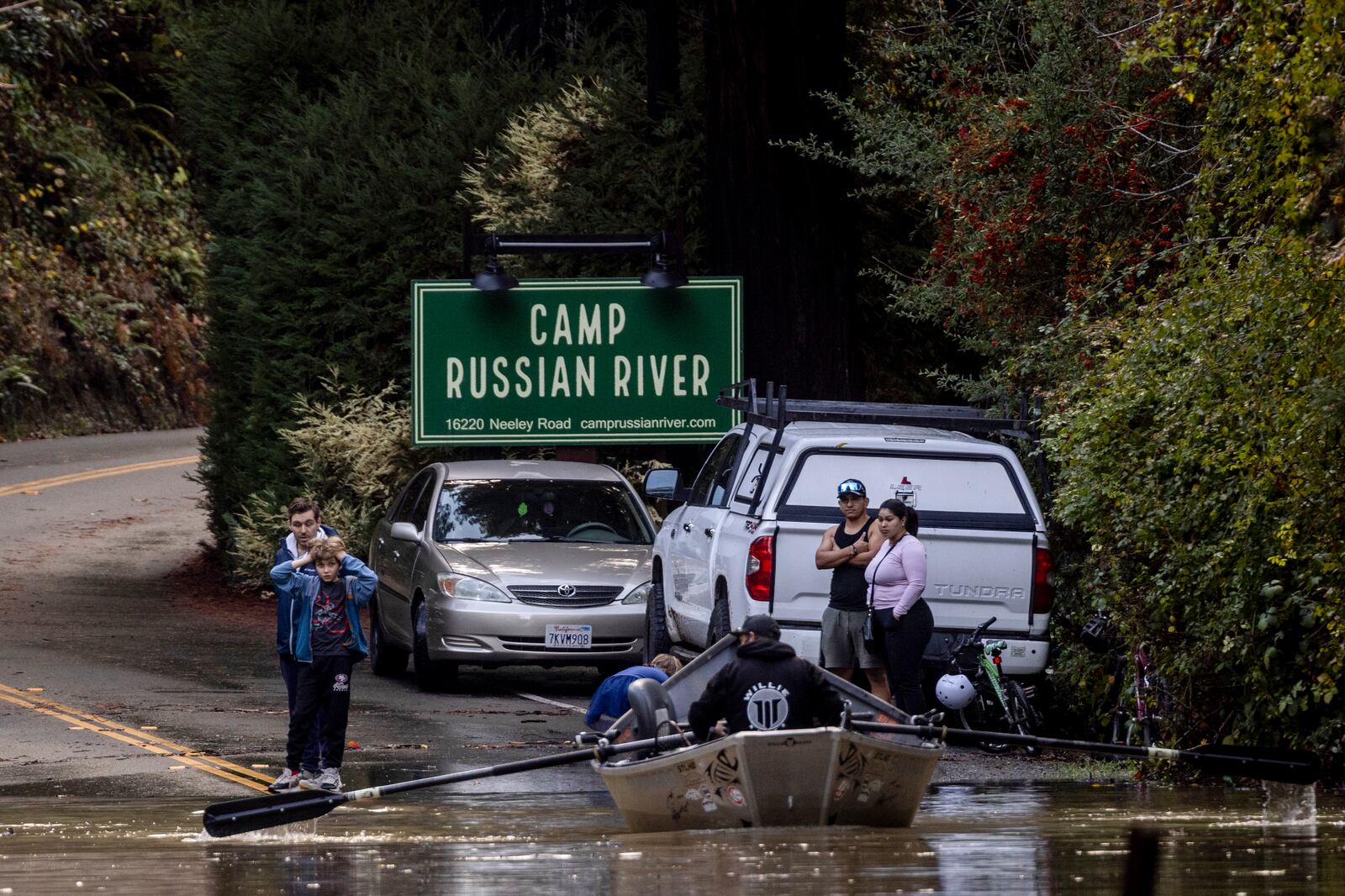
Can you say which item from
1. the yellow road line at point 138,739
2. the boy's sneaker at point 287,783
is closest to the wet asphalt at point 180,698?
the yellow road line at point 138,739

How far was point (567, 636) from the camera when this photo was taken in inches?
676

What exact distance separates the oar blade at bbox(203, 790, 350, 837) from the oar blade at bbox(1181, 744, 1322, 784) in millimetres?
4356

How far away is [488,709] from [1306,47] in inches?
370

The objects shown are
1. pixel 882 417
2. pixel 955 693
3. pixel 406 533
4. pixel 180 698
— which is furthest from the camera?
pixel 406 533

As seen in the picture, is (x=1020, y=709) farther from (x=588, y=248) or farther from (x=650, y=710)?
(x=588, y=248)

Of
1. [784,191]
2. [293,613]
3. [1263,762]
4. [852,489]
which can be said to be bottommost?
[1263,762]

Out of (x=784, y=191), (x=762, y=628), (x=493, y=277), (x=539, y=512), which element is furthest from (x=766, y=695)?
(x=784, y=191)

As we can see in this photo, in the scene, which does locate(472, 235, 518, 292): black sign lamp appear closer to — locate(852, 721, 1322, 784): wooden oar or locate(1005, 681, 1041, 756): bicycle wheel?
locate(1005, 681, 1041, 756): bicycle wheel

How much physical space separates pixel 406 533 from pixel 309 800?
7.37 metres

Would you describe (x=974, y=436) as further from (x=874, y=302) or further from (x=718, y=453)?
(x=874, y=302)

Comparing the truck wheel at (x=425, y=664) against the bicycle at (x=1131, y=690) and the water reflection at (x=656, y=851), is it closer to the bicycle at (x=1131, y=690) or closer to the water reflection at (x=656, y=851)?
the water reflection at (x=656, y=851)

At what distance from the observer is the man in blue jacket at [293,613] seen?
12.7 metres

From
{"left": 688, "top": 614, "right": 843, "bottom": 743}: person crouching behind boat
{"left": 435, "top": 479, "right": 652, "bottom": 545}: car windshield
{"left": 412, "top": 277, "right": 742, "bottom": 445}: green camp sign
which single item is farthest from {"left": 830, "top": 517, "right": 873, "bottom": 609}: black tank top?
{"left": 412, "top": 277, "right": 742, "bottom": 445}: green camp sign

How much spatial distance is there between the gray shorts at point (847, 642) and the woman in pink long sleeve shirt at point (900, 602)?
152mm
